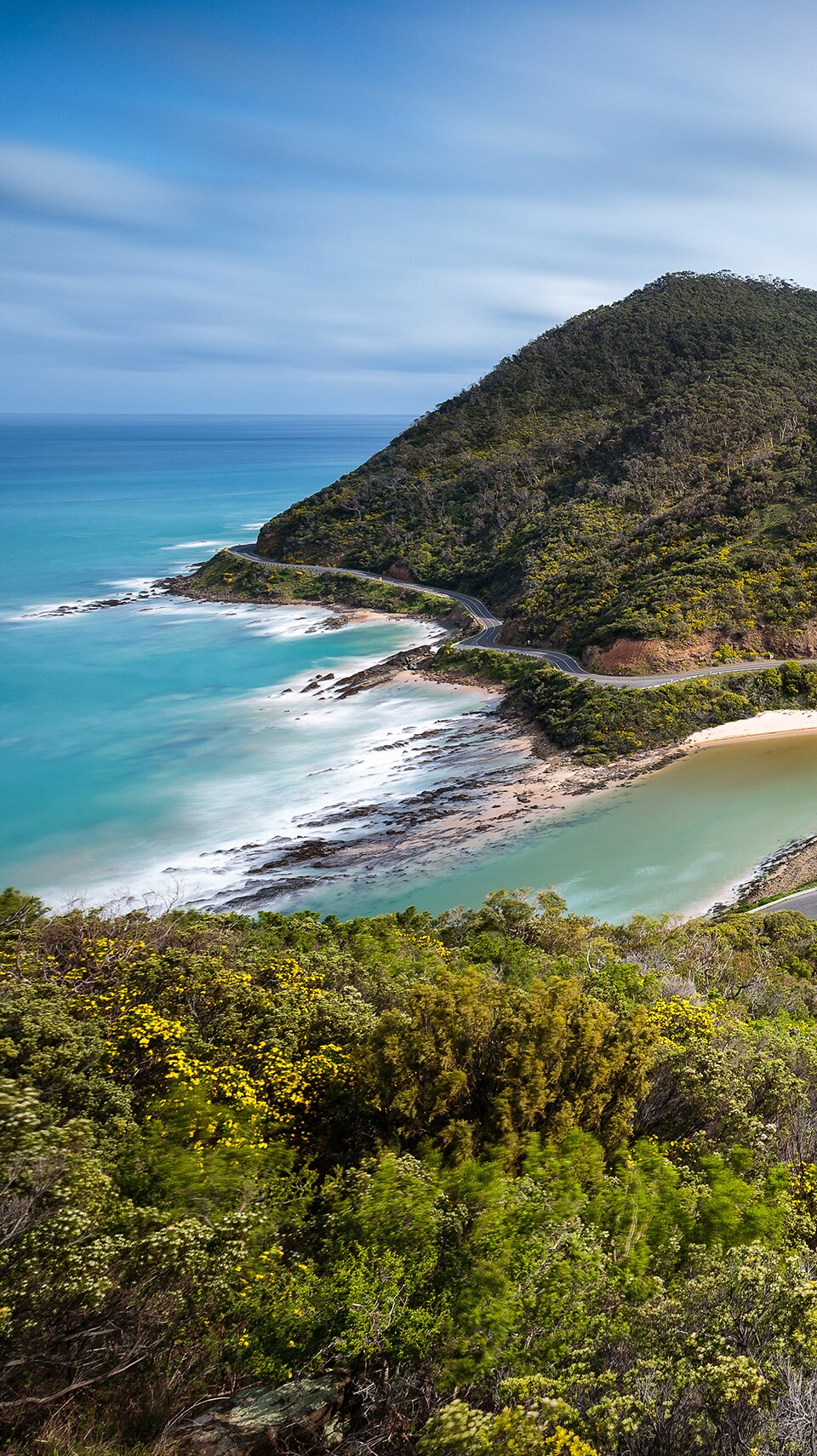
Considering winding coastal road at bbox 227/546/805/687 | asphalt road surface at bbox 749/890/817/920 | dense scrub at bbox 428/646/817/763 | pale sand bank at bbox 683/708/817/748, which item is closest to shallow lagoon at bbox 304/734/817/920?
asphalt road surface at bbox 749/890/817/920

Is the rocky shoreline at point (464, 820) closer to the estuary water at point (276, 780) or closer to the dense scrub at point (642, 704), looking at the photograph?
the estuary water at point (276, 780)

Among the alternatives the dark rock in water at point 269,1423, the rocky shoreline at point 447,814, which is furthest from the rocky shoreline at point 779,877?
the dark rock in water at point 269,1423

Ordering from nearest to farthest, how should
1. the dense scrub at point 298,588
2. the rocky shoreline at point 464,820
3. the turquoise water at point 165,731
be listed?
the rocky shoreline at point 464,820
the turquoise water at point 165,731
the dense scrub at point 298,588

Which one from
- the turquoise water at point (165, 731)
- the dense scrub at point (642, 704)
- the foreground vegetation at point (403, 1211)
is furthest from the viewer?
the dense scrub at point (642, 704)

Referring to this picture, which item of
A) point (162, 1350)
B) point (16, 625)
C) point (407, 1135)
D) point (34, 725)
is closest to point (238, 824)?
point (34, 725)

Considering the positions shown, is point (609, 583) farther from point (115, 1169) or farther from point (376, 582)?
point (115, 1169)

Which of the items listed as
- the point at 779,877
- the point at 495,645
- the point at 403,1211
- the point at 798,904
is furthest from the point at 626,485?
the point at 403,1211

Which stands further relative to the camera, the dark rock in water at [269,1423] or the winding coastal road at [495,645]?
the winding coastal road at [495,645]
